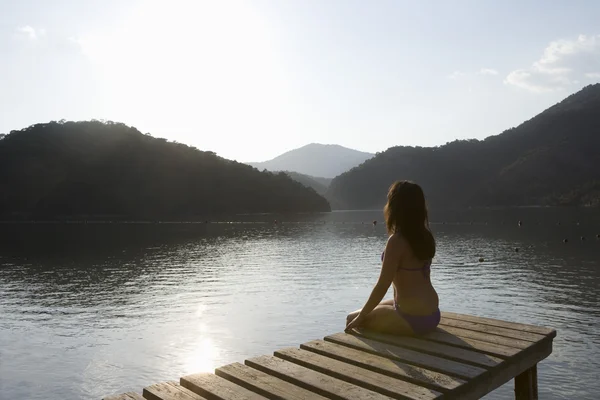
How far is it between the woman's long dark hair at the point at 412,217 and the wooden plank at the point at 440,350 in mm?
1373

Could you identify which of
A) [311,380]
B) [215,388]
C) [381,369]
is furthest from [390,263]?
[215,388]

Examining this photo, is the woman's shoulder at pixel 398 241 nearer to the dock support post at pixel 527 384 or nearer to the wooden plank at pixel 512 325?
the wooden plank at pixel 512 325

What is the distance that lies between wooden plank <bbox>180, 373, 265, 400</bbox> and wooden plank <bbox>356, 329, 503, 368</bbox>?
2.87 meters

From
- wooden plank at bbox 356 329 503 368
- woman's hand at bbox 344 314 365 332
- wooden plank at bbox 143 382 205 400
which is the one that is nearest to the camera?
wooden plank at bbox 143 382 205 400

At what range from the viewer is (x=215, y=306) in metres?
29.8

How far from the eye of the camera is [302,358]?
704 cm

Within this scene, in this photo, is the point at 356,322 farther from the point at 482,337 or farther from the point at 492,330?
the point at 492,330

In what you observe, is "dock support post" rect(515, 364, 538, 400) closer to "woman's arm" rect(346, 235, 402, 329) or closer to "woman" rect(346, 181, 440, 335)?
"woman" rect(346, 181, 440, 335)

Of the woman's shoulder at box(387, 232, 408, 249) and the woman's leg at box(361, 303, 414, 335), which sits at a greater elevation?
the woman's shoulder at box(387, 232, 408, 249)

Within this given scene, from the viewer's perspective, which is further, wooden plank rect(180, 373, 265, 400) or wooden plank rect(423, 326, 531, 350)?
wooden plank rect(423, 326, 531, 350)

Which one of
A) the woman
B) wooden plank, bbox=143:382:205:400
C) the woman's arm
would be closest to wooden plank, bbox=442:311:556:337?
the woman

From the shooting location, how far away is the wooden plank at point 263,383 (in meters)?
5.61

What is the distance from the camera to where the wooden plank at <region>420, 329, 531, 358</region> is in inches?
284

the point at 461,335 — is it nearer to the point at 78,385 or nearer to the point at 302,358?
the point at 302,358
